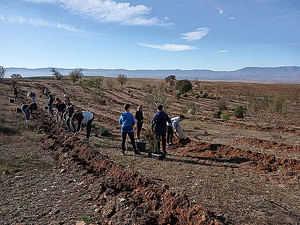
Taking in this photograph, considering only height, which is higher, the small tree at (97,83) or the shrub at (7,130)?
the small tree at (97,83)

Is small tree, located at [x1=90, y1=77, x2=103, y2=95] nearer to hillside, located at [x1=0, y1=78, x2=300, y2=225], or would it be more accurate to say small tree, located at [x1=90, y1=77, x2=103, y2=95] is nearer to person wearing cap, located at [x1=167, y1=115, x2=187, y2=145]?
hillside, located at [x1=0, y1=78, x2=300, y2=225]

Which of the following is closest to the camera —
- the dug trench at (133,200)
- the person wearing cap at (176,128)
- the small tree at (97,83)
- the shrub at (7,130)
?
the dug trench at (133,200)

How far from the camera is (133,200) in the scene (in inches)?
198

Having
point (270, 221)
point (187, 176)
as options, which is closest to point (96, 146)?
point (187, 176)

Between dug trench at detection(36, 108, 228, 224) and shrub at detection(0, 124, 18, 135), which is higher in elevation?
shrub at detection(0, 124, 18, 135)

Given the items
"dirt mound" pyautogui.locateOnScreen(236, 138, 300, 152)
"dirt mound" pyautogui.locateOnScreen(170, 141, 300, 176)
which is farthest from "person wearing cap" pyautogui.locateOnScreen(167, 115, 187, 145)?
"dirt mound" pyautogui.locateOnScreen(236, 138, 300, 152)

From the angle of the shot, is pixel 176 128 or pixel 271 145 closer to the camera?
pixel 176 128

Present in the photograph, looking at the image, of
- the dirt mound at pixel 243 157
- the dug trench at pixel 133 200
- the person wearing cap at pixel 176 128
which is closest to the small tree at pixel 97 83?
the person wearing cap at pixel 176 128

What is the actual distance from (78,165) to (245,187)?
4.33m

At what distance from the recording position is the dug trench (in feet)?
14.0

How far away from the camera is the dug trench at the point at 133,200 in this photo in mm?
4266

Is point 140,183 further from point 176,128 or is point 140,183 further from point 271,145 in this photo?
point 271,145

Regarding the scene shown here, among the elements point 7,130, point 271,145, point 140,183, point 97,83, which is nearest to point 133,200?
point 140,183

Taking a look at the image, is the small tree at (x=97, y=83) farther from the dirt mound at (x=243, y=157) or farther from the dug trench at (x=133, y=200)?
the dug trench at (x=133, y=200)
